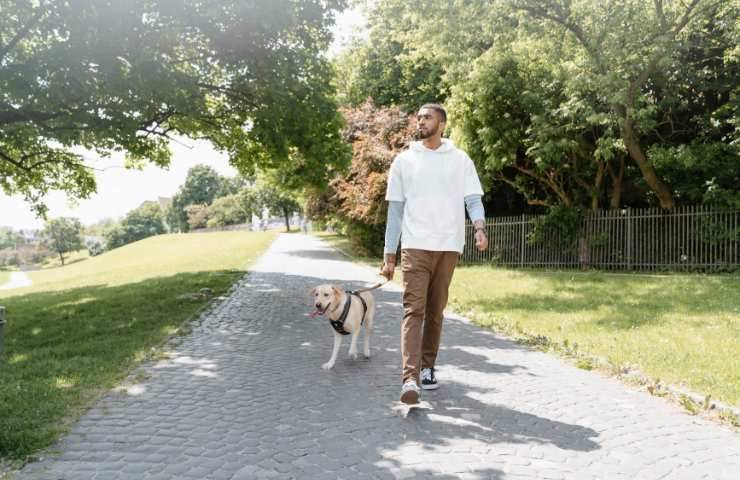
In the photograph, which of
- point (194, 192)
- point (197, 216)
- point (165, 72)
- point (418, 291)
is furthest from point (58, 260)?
point (418, 291)

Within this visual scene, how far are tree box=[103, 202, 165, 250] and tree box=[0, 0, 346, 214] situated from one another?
106 m

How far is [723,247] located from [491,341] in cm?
1186

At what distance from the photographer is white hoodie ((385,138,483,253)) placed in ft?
15.0

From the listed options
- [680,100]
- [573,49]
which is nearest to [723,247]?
[680,100]

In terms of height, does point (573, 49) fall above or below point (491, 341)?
above

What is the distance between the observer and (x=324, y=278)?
16.1 metres

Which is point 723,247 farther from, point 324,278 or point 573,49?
point 324,278

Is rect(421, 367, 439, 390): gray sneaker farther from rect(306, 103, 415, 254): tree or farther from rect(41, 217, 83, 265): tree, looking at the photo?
rect(41, 217, 83, 265): tree

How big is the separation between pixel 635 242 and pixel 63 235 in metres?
106

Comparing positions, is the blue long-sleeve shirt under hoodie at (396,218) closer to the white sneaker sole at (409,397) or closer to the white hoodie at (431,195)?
the white hoodie at (431,195)

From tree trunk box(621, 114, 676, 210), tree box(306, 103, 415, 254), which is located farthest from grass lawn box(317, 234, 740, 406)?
tree box(306, 103, 415, 254)

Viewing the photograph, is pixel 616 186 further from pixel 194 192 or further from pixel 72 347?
pixel 194 192

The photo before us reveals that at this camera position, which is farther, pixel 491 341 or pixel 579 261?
pixel 579 261

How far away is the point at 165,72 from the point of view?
959 centimetres
